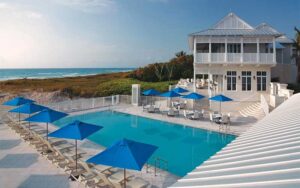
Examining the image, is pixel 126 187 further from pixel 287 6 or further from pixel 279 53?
pixel 287 6

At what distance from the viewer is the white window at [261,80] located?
25472mm

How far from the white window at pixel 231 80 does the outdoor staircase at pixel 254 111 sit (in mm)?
2781

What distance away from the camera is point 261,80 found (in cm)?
2556

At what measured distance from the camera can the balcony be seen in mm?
24527

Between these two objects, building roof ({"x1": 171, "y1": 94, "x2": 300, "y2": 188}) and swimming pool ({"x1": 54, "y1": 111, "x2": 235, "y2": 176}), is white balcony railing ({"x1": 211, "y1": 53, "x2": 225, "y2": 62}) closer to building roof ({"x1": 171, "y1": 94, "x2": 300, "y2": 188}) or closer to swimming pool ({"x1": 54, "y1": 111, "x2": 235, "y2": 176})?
swimming pool ({"x1": 54, "y1": 111, "x2": 235, "y2": 176})

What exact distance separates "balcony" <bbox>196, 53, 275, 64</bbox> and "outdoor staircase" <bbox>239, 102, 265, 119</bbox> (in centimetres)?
400

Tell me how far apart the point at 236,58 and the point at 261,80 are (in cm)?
330

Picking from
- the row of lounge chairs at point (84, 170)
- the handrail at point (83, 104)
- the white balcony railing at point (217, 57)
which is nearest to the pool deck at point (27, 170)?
the row of lounge chairs at point (84, 170)

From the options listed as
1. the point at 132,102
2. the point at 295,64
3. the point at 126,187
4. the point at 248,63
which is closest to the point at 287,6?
the point at 295,64

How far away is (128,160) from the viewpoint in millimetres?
7754

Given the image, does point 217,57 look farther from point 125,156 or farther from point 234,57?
point 125,156

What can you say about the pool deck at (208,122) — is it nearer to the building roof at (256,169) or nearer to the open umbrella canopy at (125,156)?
the open umbrella canopy at (125,156)

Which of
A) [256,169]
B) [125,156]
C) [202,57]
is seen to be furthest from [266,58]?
[256,169]

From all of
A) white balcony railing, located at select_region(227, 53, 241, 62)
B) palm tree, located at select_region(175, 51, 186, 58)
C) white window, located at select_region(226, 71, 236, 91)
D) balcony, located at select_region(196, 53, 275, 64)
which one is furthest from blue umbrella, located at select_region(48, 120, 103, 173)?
palm tree, located at select_region(175, 51, 186, 58)
